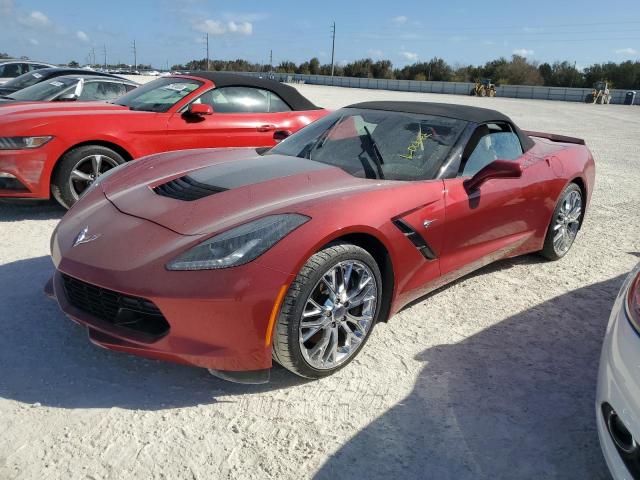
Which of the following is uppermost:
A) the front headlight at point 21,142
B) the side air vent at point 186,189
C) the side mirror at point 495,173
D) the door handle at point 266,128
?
the side mirror at point 495,173

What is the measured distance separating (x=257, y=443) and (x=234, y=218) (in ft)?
3.21

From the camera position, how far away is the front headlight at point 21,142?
4332 millimetres

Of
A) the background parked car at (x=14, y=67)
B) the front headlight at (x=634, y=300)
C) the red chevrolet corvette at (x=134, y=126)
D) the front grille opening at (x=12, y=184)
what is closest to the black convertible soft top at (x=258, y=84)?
the red chevrolet corvette at (x=134, y=126)

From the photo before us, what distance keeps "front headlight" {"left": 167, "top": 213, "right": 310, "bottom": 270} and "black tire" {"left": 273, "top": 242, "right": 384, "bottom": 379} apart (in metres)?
0.19

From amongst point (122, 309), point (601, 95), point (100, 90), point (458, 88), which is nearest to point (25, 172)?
point (122, 309)

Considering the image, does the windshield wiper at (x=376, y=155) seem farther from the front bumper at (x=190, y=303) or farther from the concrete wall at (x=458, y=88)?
the concrete wall at (x=458, y=88)

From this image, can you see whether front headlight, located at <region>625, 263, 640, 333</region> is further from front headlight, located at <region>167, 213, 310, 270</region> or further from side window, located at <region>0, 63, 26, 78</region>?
side window, located at <region>0, 63, 26, 78</region>

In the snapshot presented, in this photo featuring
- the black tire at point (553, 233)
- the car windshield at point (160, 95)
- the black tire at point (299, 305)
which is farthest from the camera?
the car windshield at point (160, 95)

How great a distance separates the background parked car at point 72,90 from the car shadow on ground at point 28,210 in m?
2.07

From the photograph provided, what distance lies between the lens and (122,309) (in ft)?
7.29

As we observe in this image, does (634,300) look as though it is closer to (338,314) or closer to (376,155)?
(338,314)

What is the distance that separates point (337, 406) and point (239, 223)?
3.10 feet

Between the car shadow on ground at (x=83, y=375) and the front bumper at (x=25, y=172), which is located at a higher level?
the front bumper at (x=25, y=172)

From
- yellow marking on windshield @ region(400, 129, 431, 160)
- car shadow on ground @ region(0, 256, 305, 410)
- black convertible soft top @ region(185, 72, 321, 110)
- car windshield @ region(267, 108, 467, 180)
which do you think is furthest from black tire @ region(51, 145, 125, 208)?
yellow marking on windshield @ region(400, 129, 431, 160)
